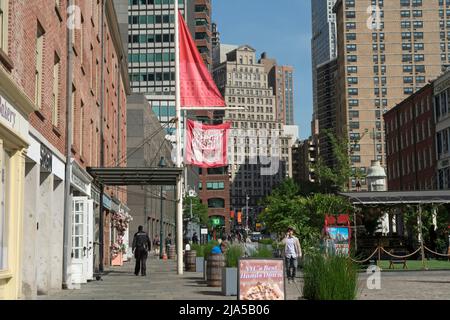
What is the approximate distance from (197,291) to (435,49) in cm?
14565

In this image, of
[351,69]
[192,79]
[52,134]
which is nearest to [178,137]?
[192,79]

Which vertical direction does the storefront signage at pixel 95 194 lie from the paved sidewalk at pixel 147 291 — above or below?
above

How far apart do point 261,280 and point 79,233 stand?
1101 centimetres

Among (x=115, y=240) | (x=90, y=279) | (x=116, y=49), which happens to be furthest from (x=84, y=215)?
(x=116, y=49)

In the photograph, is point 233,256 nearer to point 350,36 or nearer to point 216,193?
point 350,36

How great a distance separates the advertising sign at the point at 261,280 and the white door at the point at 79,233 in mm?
10486

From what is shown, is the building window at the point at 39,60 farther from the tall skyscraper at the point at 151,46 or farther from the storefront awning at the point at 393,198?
the tall skyscraper at the point at 151,46

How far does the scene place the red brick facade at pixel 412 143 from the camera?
250ft

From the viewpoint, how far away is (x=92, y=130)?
100 feet

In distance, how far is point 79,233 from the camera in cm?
2361

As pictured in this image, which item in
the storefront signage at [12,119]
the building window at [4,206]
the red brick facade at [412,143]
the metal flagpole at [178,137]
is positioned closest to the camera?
the storefront signage at [12,119]

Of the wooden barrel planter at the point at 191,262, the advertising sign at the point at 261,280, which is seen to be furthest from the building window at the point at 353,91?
the advertising sign at the point at 261,280

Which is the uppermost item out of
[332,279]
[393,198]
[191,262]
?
[393,198]
